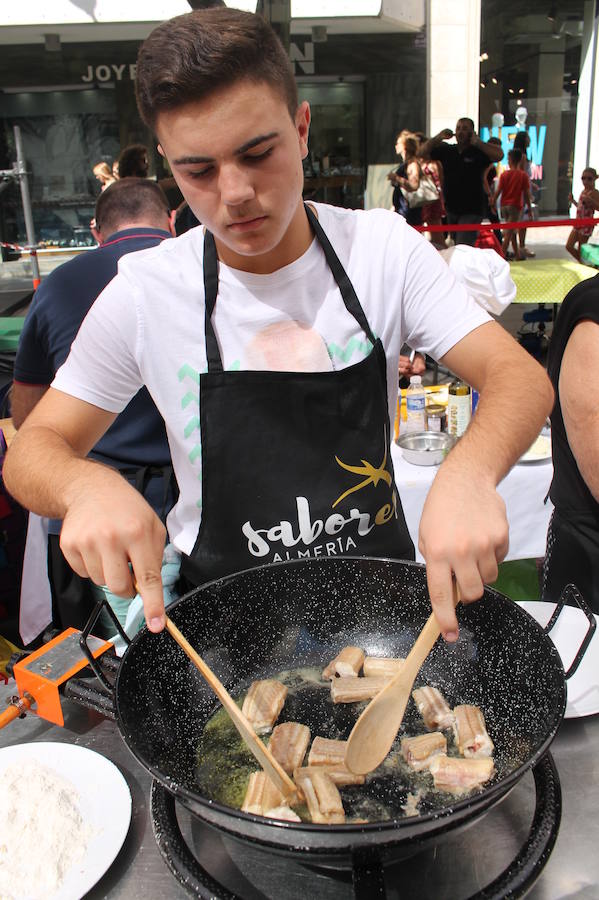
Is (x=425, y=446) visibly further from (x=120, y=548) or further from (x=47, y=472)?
(x=120, y=548)

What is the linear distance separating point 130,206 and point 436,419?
1484mm

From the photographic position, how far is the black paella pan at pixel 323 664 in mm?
733

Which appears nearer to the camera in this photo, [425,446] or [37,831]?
[37,831]

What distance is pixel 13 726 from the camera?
1.19 metres

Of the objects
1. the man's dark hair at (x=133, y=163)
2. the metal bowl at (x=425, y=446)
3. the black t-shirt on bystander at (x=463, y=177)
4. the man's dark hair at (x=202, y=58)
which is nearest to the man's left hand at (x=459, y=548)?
the man's dark hair at (x=202, y=58)

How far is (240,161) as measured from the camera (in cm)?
117

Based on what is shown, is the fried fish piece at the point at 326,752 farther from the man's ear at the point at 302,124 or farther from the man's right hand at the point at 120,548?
the man's ear at the point at 302,124

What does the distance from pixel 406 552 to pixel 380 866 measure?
2.91ft

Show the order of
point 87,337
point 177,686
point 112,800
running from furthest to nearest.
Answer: point 87,337, point 177,686, point 112,800

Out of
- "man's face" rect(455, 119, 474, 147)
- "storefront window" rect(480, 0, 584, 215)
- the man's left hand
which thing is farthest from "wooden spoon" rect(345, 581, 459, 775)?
"storefront window" rect(480, 0, 584, 215)

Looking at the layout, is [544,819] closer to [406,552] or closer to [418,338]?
[406,552]

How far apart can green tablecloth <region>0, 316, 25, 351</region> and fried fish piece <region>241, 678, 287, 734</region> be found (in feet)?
12.4

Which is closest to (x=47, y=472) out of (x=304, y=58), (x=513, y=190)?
(x=513, y=190)

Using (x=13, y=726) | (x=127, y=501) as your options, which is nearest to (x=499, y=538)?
(x=127, y=501)
